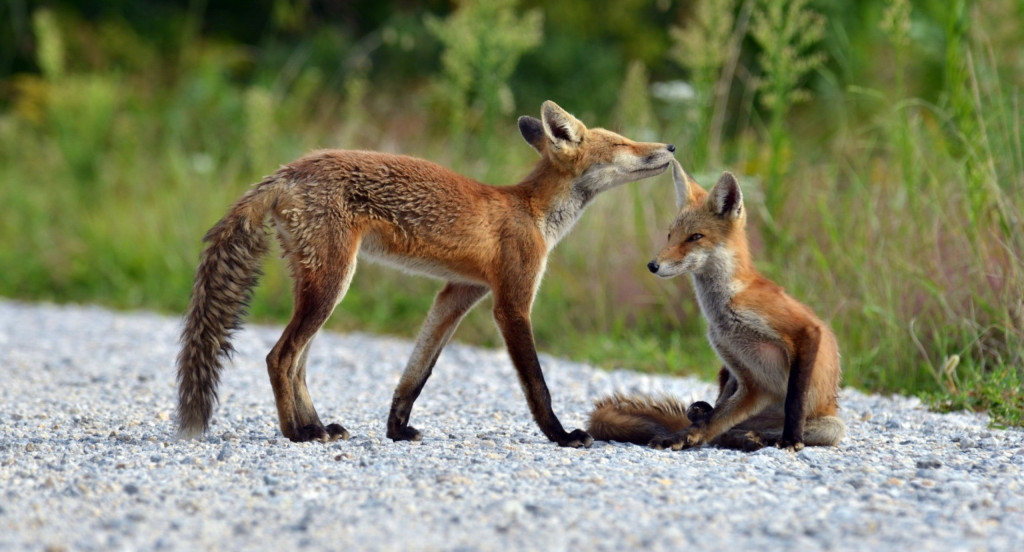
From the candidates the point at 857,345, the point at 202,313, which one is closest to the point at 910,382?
the point at 857,345

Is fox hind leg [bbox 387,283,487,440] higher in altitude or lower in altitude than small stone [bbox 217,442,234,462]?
higher

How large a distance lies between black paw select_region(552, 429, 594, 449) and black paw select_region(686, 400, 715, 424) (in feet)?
1.60

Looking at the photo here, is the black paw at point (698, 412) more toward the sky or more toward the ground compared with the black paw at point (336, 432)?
more toward the sky

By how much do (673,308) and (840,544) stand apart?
17.9ft

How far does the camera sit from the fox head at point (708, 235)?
5.32 m

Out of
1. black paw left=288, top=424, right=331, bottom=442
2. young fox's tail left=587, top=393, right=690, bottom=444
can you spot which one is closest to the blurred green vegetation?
young fox's tail left=587, top=393, right=690, bottom=444

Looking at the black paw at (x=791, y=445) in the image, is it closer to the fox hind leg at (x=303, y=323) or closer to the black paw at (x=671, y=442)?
the black paw at (x=671, y=442)

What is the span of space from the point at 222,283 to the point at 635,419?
203 centimetres

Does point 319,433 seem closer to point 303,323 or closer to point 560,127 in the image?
point 303,323

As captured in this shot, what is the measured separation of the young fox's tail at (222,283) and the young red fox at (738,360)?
179 centimetres

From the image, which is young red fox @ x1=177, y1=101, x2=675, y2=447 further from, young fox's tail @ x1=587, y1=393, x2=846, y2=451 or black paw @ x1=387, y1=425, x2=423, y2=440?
young fox's tail @ x1=587, y1=393, x2=846, y2=451

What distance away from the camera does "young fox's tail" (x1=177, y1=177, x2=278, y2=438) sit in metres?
5.19

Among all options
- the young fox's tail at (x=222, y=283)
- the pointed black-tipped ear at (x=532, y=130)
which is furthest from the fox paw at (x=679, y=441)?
the young fox's tail at (x=222, y=283)

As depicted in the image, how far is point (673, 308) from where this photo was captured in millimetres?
8875
